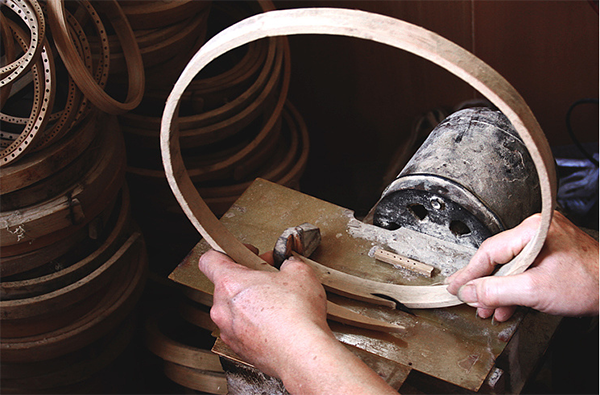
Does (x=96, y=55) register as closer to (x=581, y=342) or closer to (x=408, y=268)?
(x=408, y=268)

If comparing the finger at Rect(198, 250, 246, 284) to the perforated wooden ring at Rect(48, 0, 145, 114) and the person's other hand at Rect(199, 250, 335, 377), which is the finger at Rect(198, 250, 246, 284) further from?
the perforated wooden ring at Rect(48, 0, 145, 114)

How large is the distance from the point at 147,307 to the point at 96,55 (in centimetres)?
128

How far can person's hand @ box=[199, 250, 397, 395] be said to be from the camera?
3.85ft

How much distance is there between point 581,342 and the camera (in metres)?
2.28

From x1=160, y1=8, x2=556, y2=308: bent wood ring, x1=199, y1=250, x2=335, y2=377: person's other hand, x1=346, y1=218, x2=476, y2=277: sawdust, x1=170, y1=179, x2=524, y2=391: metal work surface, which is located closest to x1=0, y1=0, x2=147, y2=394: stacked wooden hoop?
x1=170, y1=179, x2=524, y2=391: metal work surface

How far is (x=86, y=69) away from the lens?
1.75 m

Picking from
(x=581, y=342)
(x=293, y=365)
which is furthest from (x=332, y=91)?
(x=293, y=365)

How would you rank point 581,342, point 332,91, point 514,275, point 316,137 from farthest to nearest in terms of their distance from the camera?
point 316,137
point 332,91
point 581,342
point 514,275

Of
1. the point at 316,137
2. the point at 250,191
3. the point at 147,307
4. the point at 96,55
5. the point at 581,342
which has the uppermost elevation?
the point at 96,55

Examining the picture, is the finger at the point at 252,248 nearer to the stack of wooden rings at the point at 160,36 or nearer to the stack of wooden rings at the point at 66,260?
the stack of wooden rings at the point at 66,260

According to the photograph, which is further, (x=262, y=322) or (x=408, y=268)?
(x=408, y=268)

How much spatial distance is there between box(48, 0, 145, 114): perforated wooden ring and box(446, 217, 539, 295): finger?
1.20 metres

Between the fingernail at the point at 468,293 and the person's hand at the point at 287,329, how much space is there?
38cm

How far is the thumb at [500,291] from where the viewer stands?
139cm
